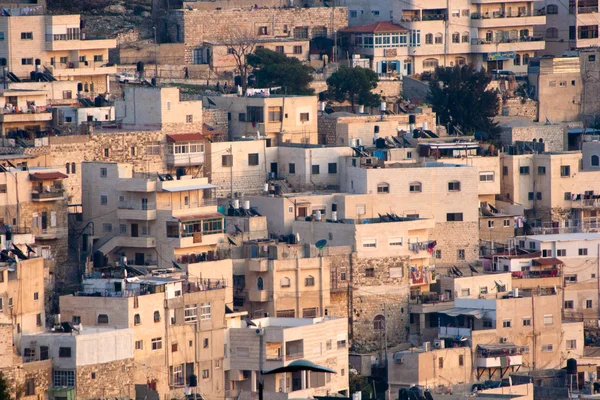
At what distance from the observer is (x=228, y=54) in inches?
3361

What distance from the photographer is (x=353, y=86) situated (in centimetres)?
8088

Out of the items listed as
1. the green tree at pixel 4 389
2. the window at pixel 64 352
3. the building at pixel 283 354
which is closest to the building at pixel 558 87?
the building at pixel 283 354

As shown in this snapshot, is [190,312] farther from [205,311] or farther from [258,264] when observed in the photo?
[258,264]

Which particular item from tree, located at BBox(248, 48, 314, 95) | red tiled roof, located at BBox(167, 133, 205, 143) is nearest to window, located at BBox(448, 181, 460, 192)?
red tiled roof, located at BBox(167, 133, 205, 143)

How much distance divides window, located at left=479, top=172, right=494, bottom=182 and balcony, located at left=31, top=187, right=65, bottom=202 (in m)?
14.7

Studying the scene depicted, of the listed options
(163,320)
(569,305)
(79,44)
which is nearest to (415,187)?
(569,305)

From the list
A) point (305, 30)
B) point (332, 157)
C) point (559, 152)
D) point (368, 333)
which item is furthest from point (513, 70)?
point (368, 333)

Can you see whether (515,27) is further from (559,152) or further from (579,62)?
(559,152)

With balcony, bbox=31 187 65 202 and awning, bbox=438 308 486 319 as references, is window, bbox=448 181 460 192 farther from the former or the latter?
balcony, bbox=31 187 65 202

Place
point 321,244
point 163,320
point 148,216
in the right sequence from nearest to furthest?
point 163,320 → point 148,216 → point 321,244

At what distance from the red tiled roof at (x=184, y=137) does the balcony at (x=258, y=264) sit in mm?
6434

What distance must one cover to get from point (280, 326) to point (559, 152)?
56.8 ft

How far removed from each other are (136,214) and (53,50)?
15.2m

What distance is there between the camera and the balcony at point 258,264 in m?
64.2
